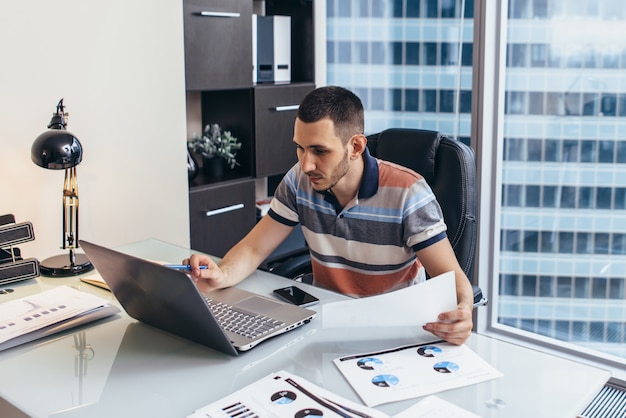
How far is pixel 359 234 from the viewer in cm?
190

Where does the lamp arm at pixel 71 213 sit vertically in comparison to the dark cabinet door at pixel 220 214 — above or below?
above

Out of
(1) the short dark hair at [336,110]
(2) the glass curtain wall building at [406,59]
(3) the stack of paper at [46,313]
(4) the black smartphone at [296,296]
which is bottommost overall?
(3) the stack of paper at [46,313]

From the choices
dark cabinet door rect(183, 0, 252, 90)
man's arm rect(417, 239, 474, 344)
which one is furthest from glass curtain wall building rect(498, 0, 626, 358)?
man's arm rect(417, 239, 474, 344)

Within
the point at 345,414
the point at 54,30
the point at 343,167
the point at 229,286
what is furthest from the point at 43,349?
the point at 54,30

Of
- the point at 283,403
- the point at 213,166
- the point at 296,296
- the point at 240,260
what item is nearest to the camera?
the point at 283,403

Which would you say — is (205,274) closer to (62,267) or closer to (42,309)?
(42,309)

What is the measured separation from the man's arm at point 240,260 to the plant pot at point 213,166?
1140 millimetres

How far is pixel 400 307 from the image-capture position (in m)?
1.45

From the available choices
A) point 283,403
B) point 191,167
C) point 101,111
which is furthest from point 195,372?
point 191,167

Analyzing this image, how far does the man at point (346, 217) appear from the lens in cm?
179

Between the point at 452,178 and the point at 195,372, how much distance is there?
3.28 feet

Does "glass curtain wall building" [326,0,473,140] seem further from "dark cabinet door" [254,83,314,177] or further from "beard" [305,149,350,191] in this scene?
"beard" [305,149,350,191]

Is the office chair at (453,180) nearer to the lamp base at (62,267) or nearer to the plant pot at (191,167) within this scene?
the lamp base at (62,267)

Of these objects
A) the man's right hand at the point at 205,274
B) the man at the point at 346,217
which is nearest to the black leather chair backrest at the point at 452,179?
the man at the point at 346,217
